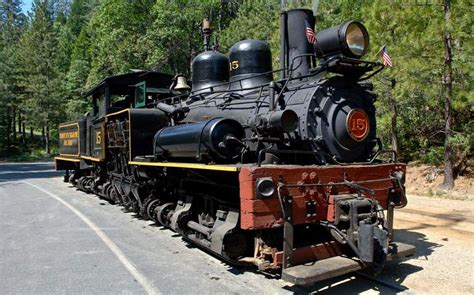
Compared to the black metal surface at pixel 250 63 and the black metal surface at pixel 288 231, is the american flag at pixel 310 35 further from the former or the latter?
the black metal surface at pixel 288 231

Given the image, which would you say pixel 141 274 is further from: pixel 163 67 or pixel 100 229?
pixel 163 67

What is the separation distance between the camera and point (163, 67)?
29.3m

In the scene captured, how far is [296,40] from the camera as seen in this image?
19.7 ft

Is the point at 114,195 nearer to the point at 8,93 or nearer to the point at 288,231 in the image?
the point at 288,231

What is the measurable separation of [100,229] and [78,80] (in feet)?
126

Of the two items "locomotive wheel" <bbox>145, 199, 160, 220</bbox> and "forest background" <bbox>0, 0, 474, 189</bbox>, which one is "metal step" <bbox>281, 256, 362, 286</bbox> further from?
"locomotive wheel" <bbox>145, 199, 160, 220</bbox>

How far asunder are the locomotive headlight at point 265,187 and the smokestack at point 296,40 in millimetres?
2060

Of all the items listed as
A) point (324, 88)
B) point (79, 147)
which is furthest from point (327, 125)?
point (79, 147)

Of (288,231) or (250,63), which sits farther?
(250,63)

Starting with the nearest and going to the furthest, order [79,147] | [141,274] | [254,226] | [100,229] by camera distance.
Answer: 1. [254,226]
2. [141,274]
3. [100,229]
4. [79,147]

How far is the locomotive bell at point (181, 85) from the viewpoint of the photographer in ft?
30.2

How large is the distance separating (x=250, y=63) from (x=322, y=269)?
3.54 metres

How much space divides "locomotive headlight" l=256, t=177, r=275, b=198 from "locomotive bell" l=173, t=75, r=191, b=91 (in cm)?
525

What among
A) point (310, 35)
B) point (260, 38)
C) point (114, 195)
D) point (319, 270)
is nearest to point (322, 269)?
point (319, 270)
